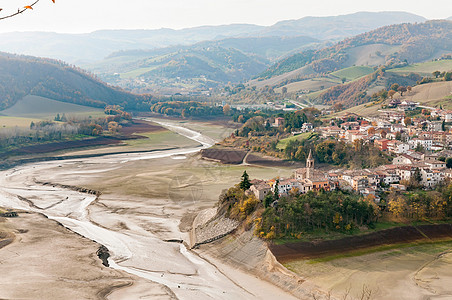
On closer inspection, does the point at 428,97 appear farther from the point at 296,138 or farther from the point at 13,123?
the point at 13,123

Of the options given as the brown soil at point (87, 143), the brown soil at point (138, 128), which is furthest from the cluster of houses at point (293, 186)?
the brown soil at point (138, 128)

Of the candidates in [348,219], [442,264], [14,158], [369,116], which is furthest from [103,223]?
[369,116]

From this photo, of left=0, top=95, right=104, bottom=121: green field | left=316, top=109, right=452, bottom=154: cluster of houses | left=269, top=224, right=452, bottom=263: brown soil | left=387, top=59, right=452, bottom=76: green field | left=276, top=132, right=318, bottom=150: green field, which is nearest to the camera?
left=269, top=224, right=452, bottom=263: brown soil

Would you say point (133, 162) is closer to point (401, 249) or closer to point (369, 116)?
point (369, 116)

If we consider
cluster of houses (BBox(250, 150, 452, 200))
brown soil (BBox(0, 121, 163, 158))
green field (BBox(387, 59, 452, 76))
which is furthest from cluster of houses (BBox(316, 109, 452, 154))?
green field (BBox(387, 59, 452, 76))

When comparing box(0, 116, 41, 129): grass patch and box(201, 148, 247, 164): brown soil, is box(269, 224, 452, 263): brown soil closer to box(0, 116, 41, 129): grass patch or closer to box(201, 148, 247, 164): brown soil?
box(201, 148, 247, 164): brown soil

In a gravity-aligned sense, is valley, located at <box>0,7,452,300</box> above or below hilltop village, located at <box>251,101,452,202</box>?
below

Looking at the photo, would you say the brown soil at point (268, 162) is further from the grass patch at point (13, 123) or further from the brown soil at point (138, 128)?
the grass patch at point (13, 123)
